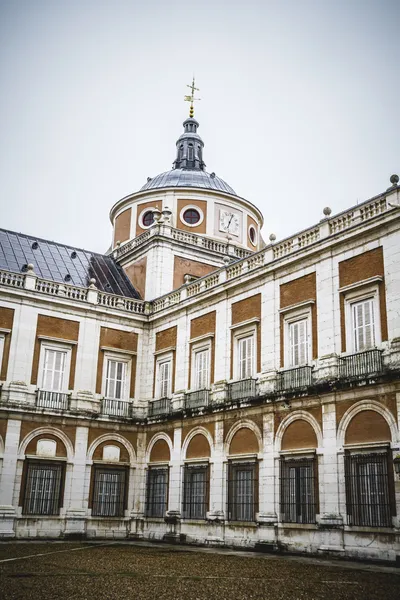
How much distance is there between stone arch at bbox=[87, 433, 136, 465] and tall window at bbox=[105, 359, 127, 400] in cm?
168

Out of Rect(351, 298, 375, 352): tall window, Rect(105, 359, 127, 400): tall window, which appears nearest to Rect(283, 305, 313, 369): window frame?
Rect(351, 298, 375, 352): tall window

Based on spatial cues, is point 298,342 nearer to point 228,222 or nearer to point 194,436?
point 194,436

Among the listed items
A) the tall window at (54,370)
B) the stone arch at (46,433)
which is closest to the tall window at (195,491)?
the stone arch at (46,433)

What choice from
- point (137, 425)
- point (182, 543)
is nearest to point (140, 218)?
point (137, 425)

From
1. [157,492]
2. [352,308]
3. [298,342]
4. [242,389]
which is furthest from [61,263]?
[352,308]

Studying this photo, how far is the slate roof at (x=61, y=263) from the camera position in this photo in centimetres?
3056

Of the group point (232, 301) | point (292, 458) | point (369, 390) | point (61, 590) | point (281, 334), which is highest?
point (232, 301)

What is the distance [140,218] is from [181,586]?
26.7 m

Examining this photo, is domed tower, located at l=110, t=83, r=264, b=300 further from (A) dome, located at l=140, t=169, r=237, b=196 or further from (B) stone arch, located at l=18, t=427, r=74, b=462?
(B) stone arch, located at l=18, t=427, r=74, b=462

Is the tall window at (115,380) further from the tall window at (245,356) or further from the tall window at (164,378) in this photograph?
the tall window at (245,356)

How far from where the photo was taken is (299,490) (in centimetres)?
2053

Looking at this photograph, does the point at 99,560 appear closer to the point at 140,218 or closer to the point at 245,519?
the point at 245,519

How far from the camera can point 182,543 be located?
80.0ft

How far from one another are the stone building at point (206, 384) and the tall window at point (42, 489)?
0.06 metres
